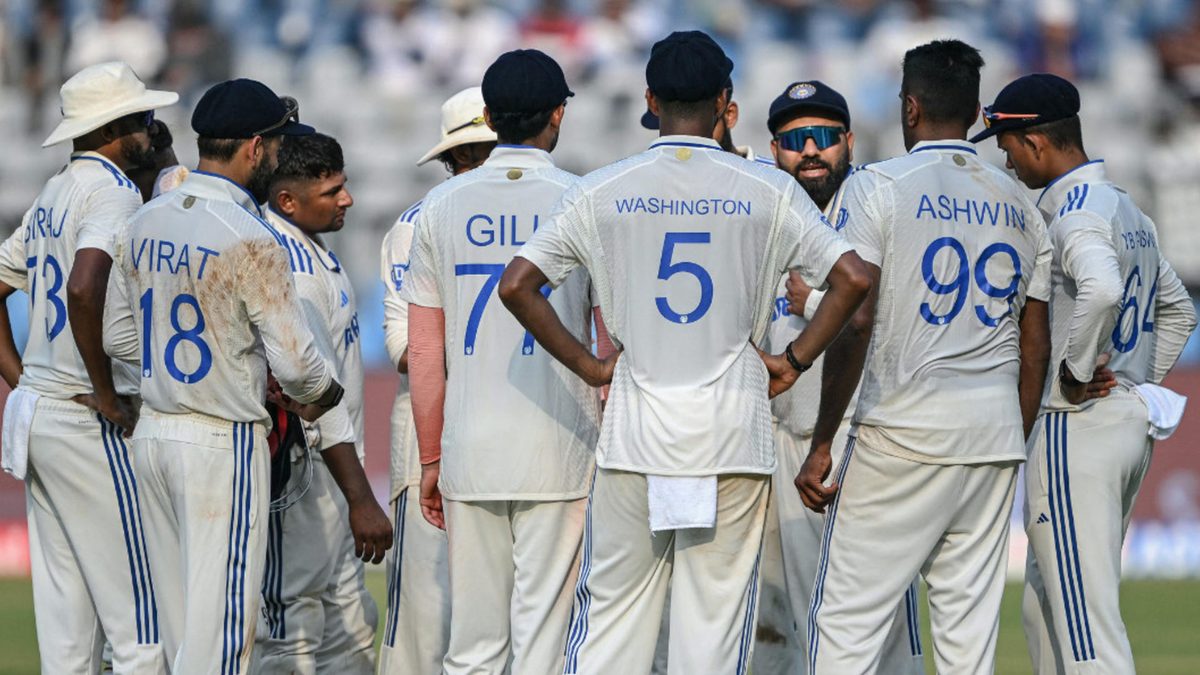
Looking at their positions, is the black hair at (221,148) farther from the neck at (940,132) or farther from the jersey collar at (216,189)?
the neck at (940,132)

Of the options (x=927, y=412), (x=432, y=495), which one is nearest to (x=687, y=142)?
(x=927, y=412)

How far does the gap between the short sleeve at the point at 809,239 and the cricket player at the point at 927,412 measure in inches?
13.5

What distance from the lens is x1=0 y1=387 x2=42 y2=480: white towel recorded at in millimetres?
6316

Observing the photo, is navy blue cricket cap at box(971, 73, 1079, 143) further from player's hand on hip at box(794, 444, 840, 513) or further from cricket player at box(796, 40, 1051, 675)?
player's hand on hip at box(794, 444, 840, 513)

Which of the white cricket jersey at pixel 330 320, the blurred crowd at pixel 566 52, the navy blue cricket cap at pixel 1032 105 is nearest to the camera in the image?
the navy blue cricket cap at pixel 1032 105

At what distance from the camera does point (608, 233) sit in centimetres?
522

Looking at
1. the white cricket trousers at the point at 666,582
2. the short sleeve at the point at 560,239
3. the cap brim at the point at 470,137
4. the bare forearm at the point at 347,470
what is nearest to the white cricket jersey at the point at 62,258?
the bare forearm at the point at 347,470

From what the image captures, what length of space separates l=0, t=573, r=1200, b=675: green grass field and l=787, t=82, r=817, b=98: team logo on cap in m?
3.26

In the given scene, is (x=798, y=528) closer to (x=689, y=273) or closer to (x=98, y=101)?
(x=689, y=273)

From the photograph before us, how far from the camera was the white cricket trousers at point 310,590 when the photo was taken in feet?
22.2

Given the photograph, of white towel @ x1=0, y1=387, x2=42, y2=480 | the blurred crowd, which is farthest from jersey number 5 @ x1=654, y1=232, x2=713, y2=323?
the blurred crowd

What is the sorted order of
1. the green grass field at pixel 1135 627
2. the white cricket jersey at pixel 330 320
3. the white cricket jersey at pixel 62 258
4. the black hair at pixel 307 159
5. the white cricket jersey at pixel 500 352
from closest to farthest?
the white cricket jersey at pixel 500 352
the white cricket jersey at pixel 62 258
the white cricket jersey at pixel 330 320
the black hair at pixel 307 159
the green grass field at pixel 1135 627

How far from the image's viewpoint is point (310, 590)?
6.81 m

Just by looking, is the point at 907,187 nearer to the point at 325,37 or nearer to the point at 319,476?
the point at 319,476
